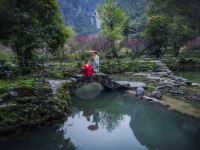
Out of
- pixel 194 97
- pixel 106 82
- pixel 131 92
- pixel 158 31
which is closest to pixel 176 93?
pixel 194 97

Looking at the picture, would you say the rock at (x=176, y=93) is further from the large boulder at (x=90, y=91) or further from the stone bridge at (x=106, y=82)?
the large boulder at (x=90, y=91)

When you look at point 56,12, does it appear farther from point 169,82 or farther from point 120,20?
point 120,20

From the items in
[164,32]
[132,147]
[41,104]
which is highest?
[164,32]

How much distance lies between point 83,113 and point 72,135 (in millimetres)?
4120

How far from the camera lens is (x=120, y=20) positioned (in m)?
34.2

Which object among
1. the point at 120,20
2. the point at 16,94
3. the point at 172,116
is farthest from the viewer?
the point at 120,20

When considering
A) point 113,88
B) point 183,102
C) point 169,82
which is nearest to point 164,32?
point 169,82

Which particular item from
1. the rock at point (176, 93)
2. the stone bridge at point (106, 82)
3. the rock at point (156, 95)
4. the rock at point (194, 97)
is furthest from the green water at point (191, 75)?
the rock at point (156, 95)

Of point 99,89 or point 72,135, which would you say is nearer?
point 72,135

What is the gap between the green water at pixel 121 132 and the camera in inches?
471

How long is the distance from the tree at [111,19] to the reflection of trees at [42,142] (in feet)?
69.1

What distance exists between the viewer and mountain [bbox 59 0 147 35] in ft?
263

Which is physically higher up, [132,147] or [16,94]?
[16,94]

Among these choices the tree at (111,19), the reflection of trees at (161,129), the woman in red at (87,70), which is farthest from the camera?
the tree at (111,19)
